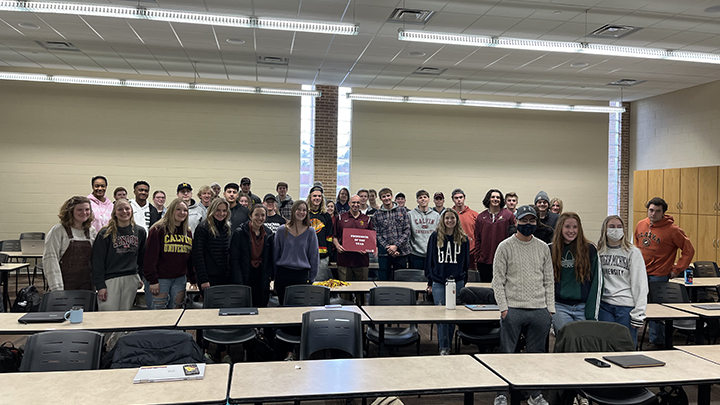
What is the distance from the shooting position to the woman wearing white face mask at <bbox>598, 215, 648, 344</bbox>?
3.95m

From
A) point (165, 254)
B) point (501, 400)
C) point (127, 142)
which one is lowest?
point (501, 400)

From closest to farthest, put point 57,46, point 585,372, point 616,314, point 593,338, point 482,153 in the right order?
point 585,372 < point 593,338 < point 616,314 < point 57,46 < point 482,153

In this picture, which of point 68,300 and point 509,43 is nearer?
point 68,300

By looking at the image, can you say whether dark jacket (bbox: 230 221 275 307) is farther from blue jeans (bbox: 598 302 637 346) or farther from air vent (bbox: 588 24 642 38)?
air vent (bbox: 588 24 642 38)

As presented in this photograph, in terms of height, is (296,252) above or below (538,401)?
above

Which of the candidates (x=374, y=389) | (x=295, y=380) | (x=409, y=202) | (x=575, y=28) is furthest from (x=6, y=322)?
(x=409, y=202)

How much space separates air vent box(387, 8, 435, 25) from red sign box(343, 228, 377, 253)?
2.75 meters

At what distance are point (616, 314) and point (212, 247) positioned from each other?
3628 mm

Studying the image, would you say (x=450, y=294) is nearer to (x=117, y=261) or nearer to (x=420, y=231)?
(x=420, y=231)

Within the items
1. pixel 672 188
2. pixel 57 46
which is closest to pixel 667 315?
pixel 672 188

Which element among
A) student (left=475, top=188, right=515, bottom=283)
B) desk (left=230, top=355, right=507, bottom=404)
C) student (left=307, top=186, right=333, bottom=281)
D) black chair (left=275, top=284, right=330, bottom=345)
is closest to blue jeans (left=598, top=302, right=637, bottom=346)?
desk (left=230, top=355, right=507, bottom=404)

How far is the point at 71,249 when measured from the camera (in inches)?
173

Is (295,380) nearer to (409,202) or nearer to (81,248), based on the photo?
(81,248)

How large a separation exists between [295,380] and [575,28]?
612cm
